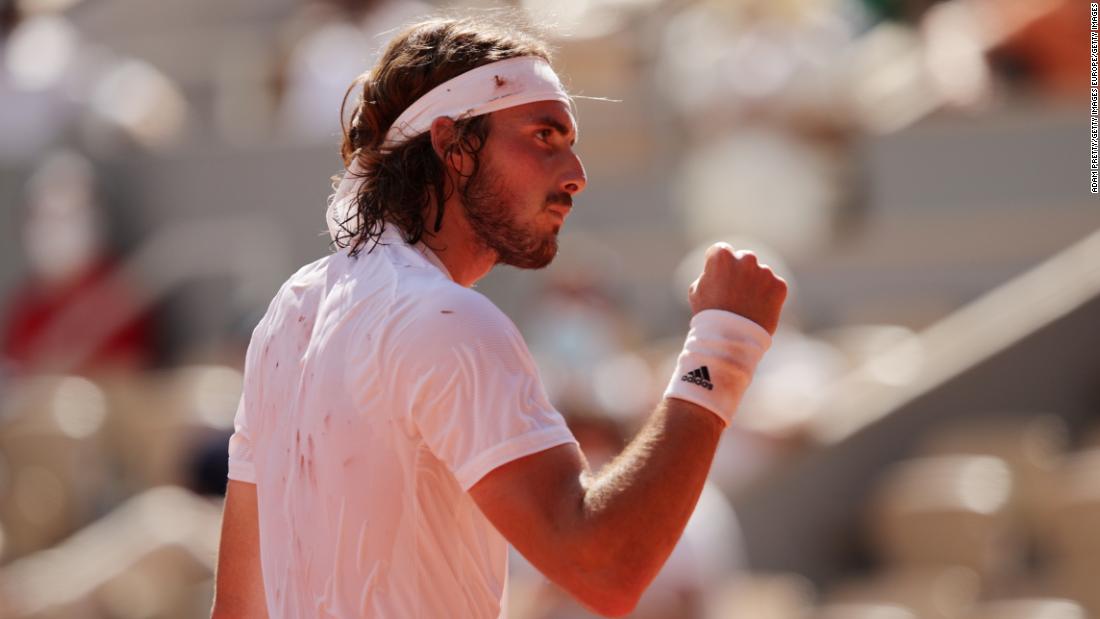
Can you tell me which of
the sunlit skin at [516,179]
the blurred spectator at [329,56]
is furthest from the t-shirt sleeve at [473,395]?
the blurred spectator at [329,56]

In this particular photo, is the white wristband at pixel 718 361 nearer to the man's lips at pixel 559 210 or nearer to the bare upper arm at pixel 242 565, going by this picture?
the man's lips at pixel 559 210

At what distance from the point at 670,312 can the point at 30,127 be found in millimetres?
4364

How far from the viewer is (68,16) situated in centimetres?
1260

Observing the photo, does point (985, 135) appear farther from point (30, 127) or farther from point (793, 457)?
point (30, 127)

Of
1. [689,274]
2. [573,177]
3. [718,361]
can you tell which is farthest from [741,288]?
[689,274]

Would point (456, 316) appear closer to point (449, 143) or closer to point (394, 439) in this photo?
point (394, 439)

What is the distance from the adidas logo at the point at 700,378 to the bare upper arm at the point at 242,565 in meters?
0.80

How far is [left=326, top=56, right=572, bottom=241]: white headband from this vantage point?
8.87 ft

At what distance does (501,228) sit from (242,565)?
0.71 metres

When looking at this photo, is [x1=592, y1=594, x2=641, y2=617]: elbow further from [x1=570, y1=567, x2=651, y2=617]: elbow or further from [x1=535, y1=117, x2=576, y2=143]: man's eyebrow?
[x1=535, y1=117, x2=576, y2=143]: man's eyebrow

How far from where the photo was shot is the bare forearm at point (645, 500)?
7.49 feet

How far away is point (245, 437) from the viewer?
9.38ft

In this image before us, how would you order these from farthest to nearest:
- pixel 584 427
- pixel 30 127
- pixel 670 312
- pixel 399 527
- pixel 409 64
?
pixel 30 127 → pixel 670 312 → pixel 584 427 → pixel 409 64 → pixel 399 527

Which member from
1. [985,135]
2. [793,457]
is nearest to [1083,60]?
[985,135]
